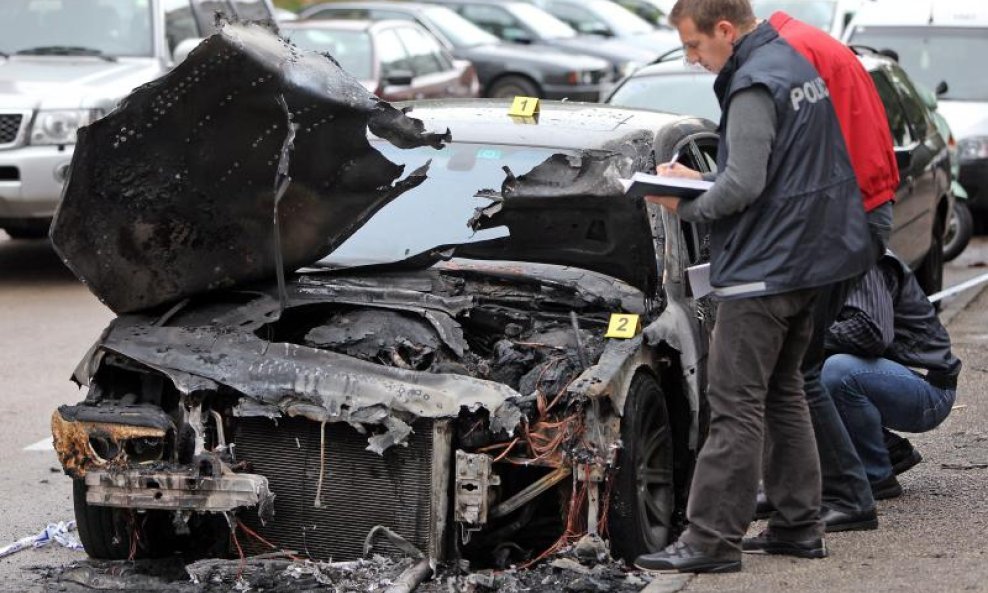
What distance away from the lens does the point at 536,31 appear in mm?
24797

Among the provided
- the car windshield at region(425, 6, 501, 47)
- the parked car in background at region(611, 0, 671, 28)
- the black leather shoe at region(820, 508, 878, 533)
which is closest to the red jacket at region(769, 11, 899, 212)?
the black leather shoe at region(820, 508, 878, 533)

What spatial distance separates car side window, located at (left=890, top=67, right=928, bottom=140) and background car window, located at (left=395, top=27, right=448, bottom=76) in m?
7.75

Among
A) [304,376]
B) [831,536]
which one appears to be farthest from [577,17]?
[304,376]

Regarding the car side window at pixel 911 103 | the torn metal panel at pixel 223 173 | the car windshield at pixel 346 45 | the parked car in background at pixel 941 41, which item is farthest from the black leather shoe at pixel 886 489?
the car windshield at pixel 346 45

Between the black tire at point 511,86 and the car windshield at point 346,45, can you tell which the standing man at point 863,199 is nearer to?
the car windshield at point 346,45

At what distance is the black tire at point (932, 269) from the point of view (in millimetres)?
11250

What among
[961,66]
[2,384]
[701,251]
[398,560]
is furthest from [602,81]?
[398,560]

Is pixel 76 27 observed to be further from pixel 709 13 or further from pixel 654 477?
pixel 709 13

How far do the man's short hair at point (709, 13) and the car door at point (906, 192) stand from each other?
5.06m

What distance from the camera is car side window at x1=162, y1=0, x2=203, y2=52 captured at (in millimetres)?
13719

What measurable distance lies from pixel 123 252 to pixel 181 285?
235mm

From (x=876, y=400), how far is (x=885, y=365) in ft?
0.44

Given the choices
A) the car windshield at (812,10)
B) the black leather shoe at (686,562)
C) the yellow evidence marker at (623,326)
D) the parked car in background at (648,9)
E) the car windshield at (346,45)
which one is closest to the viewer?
the black leather shoe at (686,562)

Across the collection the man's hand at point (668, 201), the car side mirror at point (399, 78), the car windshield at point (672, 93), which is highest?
the man's hand at point (668, 201)
